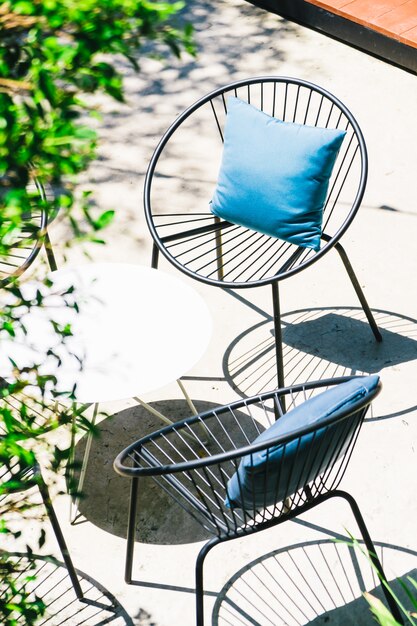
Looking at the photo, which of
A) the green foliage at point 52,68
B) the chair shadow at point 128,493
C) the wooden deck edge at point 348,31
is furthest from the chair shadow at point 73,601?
the wooden deck edge at point 348,31

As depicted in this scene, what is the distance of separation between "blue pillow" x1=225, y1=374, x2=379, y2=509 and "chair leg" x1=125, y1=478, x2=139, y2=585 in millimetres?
352

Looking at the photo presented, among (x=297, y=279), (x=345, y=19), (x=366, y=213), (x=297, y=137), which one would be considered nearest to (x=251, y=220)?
(x=297, y=137)

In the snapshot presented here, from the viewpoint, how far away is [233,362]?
12.1 feet

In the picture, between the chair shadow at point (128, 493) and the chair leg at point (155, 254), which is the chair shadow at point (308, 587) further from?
the chair leg at point (155, 254)

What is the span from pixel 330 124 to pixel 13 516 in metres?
2.46

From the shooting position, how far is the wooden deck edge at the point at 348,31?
5242 mm

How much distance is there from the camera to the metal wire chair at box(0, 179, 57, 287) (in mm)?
1583

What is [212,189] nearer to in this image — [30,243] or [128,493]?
[128,493]

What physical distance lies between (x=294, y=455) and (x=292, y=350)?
4.65 ft

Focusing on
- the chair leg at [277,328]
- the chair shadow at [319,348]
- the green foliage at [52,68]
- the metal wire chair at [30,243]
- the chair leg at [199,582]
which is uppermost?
the green foliage at [52,68]

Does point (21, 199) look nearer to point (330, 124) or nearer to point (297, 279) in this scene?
point (297, 279)

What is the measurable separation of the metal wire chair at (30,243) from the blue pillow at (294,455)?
73 centimetres

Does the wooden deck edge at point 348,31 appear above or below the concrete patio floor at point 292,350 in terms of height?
above

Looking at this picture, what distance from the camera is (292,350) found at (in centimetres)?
374
